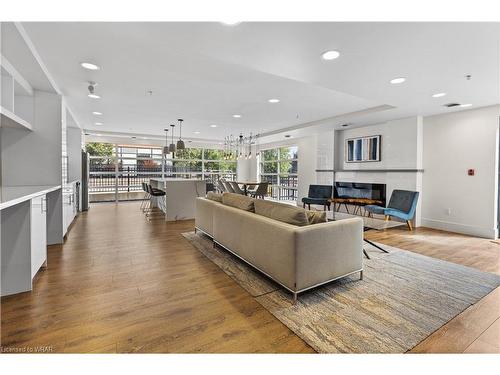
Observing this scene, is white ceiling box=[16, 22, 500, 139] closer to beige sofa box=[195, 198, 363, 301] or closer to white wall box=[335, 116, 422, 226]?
white wall box=[335, 116, 422, 226]

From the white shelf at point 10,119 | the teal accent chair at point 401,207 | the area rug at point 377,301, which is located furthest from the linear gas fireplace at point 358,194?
the white shelf at point 10,119

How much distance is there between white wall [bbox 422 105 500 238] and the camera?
4500 mm

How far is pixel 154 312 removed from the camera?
2064mm

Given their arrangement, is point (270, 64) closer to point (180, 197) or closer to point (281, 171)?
point (180, 197)

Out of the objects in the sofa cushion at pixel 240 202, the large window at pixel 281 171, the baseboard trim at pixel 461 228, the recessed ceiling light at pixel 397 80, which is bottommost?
the baseboard trim at pixel 461 228

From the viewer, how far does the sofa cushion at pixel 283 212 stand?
7.95 ft

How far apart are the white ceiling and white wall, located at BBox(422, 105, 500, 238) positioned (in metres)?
0.34

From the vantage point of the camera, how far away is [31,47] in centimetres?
251

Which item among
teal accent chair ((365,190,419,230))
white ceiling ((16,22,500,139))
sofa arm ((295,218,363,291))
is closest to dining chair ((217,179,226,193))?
white ceiling ((16,22,500,139))

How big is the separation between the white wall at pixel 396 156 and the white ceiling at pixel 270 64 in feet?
1.56

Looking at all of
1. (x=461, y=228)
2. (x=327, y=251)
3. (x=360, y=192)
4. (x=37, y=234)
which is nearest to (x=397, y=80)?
(x=327, y=251)

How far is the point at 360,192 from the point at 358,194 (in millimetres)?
77

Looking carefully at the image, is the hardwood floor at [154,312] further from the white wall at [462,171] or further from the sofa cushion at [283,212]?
the white wall at [462,171]
